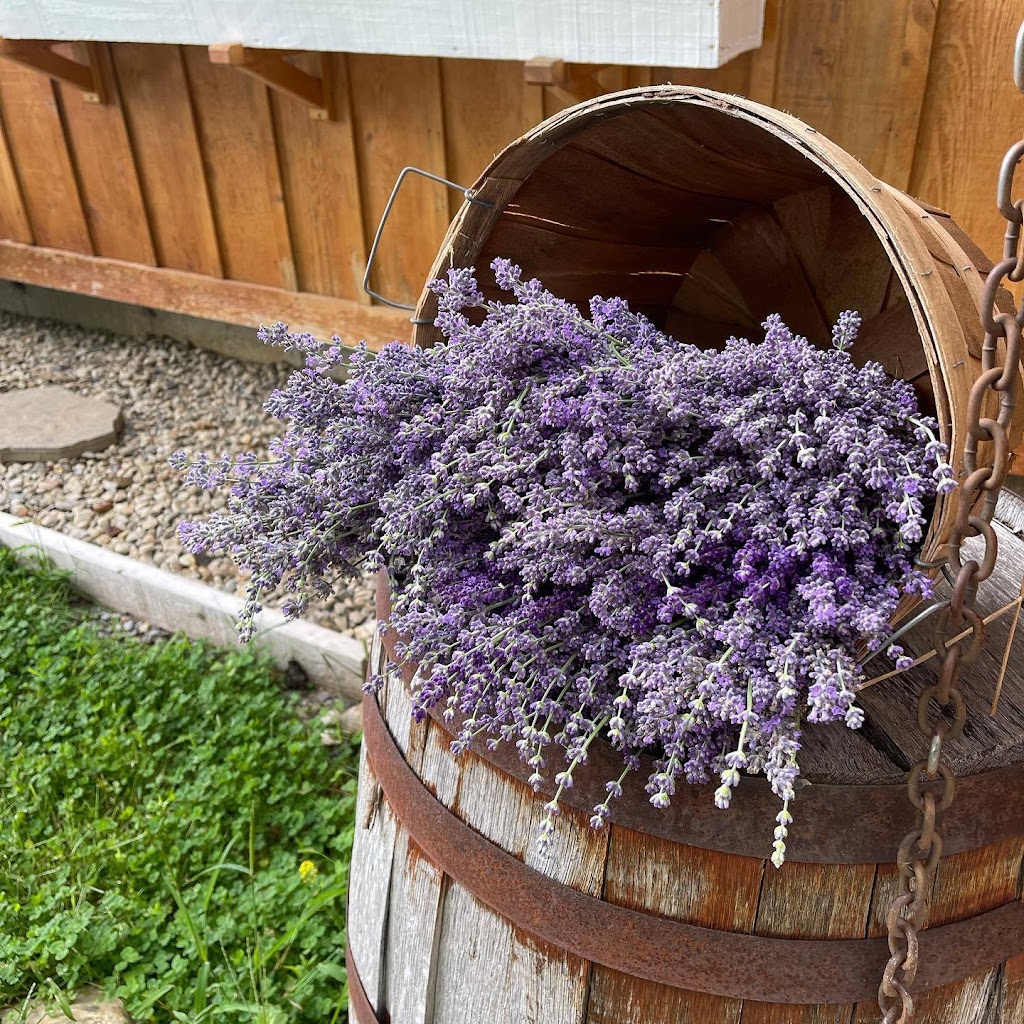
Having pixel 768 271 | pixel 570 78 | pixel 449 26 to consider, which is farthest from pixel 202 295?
pixel 768 271

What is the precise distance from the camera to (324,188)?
11.0 ft

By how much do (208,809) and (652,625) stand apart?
1.66 meters

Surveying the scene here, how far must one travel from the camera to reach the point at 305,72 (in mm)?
3047

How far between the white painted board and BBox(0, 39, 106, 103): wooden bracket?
36 cm

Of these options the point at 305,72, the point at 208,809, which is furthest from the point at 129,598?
the point at 305,72

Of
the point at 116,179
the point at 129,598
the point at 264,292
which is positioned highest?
the point at 116,179

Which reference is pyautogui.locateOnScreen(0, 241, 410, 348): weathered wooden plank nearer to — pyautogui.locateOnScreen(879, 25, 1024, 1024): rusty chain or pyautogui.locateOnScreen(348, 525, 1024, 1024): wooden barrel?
pyautogui.locateOnScreen(348, 525, 1024, 1024): wooden barrel

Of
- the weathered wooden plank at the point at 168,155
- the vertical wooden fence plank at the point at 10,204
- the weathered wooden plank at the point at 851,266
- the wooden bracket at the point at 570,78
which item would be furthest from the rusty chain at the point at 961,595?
the vertical wooden fence plank at the point at 10,204

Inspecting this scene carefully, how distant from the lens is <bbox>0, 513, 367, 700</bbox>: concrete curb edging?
2633 mm

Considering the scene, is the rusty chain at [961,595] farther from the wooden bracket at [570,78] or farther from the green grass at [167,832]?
the wooden bracket at [570,78]

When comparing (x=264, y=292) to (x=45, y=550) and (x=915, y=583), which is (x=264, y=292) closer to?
(x=45, y=550)

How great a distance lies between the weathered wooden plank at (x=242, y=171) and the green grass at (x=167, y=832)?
5.38 feet

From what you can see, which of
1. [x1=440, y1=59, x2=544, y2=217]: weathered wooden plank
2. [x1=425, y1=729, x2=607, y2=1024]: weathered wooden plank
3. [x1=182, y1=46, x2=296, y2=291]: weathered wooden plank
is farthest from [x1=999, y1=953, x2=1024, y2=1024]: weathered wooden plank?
[x1=182, y1=46, x2=296, y2=291]: weathered wooden plank

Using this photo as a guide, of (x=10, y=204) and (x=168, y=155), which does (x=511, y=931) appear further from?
(x=10, y=204)
